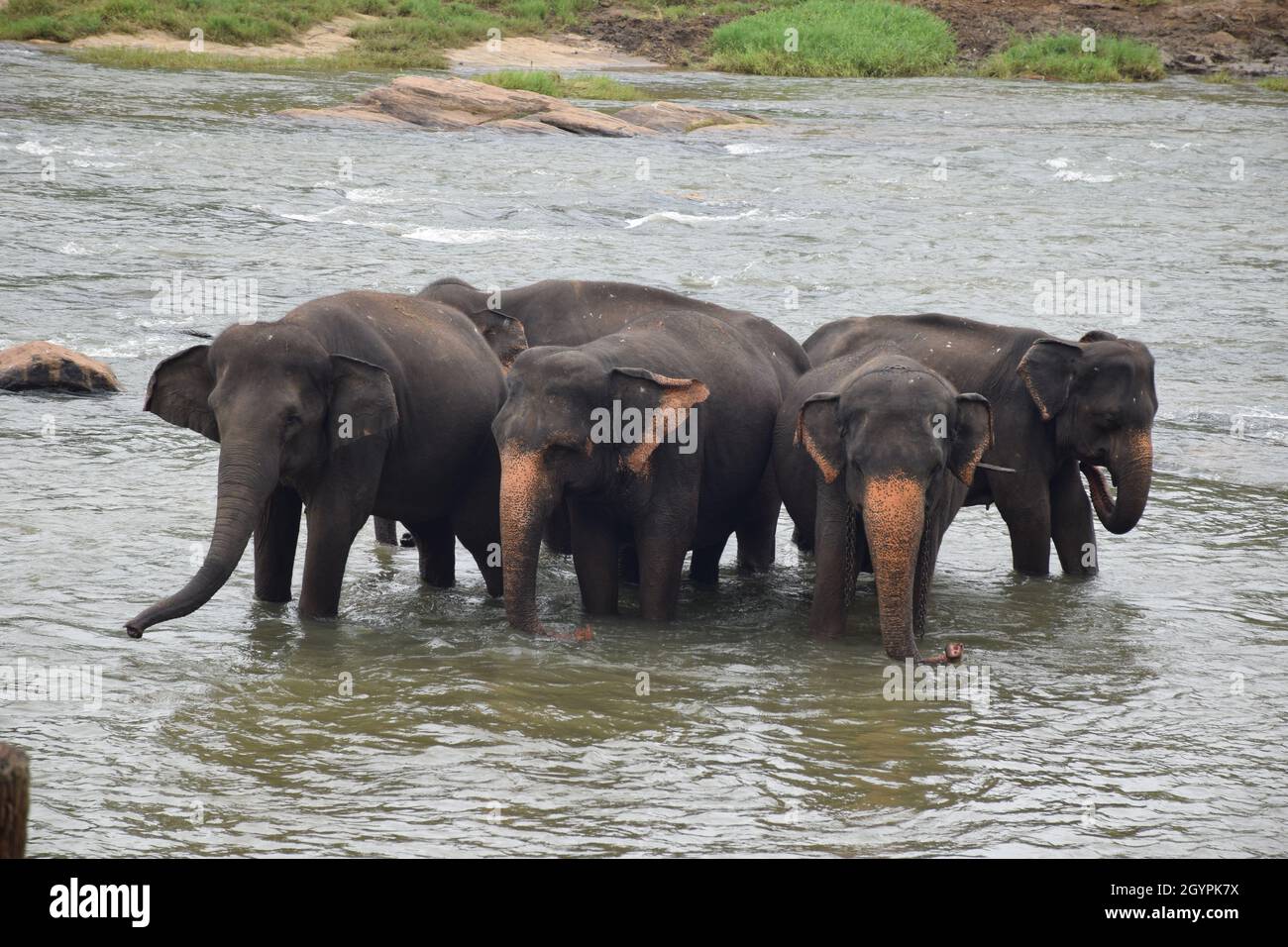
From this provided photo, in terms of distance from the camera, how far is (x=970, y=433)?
680 cm

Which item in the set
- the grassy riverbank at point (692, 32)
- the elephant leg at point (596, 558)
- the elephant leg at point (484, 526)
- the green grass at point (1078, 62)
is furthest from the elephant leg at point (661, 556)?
the green grass at point (1078, 62)

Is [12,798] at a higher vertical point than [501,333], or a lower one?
lower

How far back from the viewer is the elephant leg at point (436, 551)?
24.8 feet

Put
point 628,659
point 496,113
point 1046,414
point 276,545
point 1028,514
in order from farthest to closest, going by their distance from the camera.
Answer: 1. point 496,113
2. point 1028,514
3. point 1046,414
4. point 276,545
5. point 628,659

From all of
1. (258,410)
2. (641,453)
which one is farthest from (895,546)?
(258,410)

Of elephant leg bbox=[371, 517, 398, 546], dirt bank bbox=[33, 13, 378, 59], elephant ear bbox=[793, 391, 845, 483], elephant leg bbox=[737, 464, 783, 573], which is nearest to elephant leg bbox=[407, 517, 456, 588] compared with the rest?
elephant leg bbox=[371, 517, 398, 546]

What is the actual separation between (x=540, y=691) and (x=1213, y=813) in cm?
230

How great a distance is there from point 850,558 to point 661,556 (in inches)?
30.4

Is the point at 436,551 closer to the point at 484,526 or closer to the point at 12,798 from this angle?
the point at 484,526

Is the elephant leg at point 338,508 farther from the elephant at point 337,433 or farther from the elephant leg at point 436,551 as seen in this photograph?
the elephant leg at point 436,551

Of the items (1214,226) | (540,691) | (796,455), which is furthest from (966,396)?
(1214,226)

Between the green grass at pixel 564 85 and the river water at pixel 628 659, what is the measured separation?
13521 mm

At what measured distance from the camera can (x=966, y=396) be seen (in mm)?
6770

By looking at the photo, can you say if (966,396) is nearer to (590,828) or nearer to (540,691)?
(540,691)
